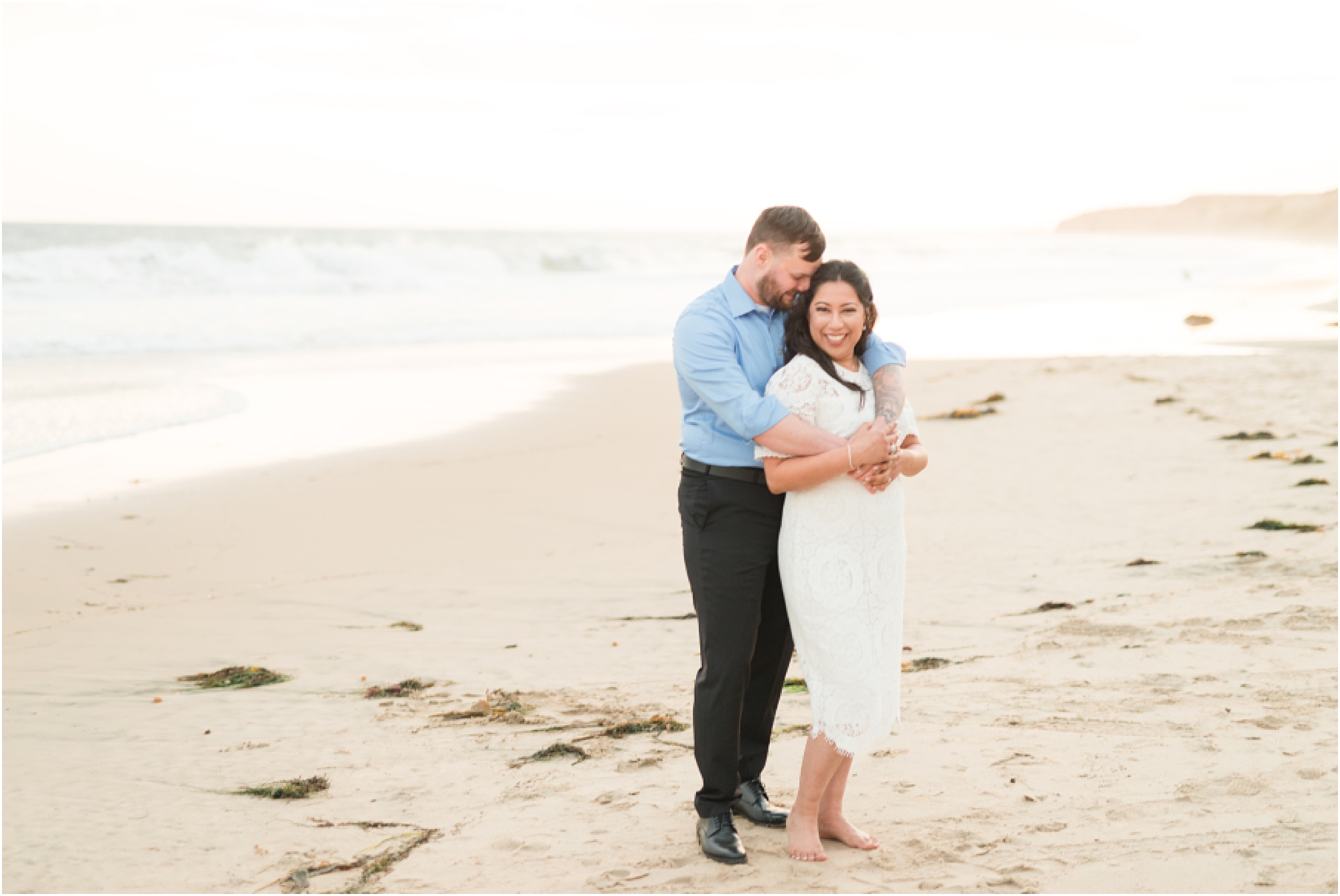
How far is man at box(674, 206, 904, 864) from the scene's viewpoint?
126 inches

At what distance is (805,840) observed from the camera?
3.35m

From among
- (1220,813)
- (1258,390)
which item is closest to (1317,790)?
(1220,813)

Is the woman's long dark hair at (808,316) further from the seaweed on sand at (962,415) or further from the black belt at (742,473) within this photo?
Result: the seaweed on sand at (962,415)

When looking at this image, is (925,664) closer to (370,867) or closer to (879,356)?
(879,356)

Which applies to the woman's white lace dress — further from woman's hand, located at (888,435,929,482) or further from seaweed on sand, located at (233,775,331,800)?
seaweed on sand, located at (233,775,331,800)

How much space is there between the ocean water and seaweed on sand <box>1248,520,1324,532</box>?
7.61 m

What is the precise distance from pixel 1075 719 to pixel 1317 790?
899 mm

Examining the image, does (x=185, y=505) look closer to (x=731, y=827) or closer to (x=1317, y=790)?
(x=731, y=827)

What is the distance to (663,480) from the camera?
30.7ft

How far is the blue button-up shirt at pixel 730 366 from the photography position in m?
3.13

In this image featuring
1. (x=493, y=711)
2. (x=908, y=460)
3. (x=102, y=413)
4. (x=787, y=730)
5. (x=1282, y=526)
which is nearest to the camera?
(x=908, y=460)

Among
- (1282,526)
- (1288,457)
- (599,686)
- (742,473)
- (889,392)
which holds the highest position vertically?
(889,392)

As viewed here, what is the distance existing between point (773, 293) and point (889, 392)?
0.46 metres

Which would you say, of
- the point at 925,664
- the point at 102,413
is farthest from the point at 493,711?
the point at 102,413
